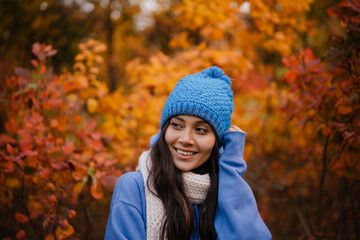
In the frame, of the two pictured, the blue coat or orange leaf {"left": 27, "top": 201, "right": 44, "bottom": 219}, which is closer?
the blue coat

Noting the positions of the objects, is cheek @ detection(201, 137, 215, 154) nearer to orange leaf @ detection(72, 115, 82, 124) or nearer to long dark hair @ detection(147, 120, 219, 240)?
long dark hair @ detection(147, 120, 219, 240)

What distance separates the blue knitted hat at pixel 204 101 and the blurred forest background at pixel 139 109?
846mm

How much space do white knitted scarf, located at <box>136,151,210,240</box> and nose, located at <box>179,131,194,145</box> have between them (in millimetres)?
207

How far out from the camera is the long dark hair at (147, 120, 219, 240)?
1.64 meters

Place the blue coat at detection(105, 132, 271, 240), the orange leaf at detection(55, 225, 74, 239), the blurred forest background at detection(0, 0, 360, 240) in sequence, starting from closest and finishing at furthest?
the blue coat at detection(105, 132, 271, 240) < the orange leaf at detection(55, 225, 74, 239) < the blurred forest background at detection(0, 0, 360, 240)

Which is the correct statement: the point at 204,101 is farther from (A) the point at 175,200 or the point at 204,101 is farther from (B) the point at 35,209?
(B) the point at 35,209

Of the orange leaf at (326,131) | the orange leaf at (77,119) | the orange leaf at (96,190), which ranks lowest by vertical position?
the orange leaf at (96,190)

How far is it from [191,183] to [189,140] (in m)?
0.27

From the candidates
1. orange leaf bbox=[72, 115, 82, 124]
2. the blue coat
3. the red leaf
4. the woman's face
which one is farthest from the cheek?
the red leaf

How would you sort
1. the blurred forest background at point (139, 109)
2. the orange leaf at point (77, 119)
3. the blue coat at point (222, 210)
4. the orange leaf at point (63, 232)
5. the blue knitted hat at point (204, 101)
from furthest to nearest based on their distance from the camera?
the orange leaf at point (77, 119) → the blurred forest background at point (139, 109) → the orange leaf at point (63, 232) → the blue knitted hat at point (204, 101) → the blue coat at point (222, 210)

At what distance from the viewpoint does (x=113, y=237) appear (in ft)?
4.99

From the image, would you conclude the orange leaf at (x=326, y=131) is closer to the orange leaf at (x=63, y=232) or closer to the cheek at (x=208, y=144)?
the cheek at (x=208, y=144)

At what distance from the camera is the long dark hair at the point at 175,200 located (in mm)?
1638

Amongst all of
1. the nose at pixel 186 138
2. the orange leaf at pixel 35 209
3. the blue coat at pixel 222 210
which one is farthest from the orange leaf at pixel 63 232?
the nose at pixel 186 138
